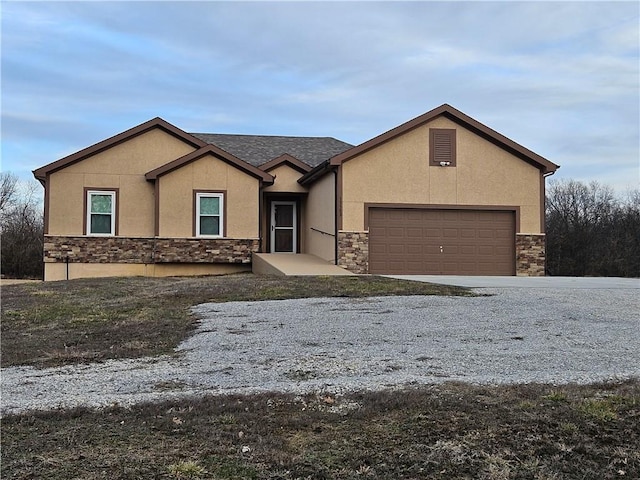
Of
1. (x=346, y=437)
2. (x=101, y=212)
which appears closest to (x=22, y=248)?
(x=101, y=212)

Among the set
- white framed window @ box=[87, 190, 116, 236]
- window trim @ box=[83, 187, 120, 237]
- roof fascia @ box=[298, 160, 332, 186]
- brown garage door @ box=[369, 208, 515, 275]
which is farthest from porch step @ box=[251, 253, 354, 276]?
white framed window @ box=[87, 190, 116, 236]

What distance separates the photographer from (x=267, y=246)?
2241cm

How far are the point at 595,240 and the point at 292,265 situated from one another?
92.4 ft

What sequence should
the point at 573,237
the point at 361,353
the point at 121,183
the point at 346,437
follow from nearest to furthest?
the point at 346,437 < the point at 361,353 < the point at 121,183 < the point at 573,237

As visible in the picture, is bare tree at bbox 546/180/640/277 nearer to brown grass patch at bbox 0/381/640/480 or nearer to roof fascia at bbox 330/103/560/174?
roof fascia at bbox 330/103/560/174

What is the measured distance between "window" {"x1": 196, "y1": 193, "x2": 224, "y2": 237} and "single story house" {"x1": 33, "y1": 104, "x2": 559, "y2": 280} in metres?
0.03

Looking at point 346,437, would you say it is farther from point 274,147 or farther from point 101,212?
point 274,147

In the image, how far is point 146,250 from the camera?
2025 centimetres

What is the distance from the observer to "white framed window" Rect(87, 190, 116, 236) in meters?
20.2

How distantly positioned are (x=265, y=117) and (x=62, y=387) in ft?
86.4

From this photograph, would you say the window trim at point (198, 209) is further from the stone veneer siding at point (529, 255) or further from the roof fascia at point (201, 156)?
the stone veneer siding at point (529, 255)

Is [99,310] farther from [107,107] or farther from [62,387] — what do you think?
[107,107]

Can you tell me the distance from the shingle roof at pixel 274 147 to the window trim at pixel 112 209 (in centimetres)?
498

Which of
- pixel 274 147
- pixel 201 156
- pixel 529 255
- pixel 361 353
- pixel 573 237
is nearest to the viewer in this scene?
pixel 361 353
